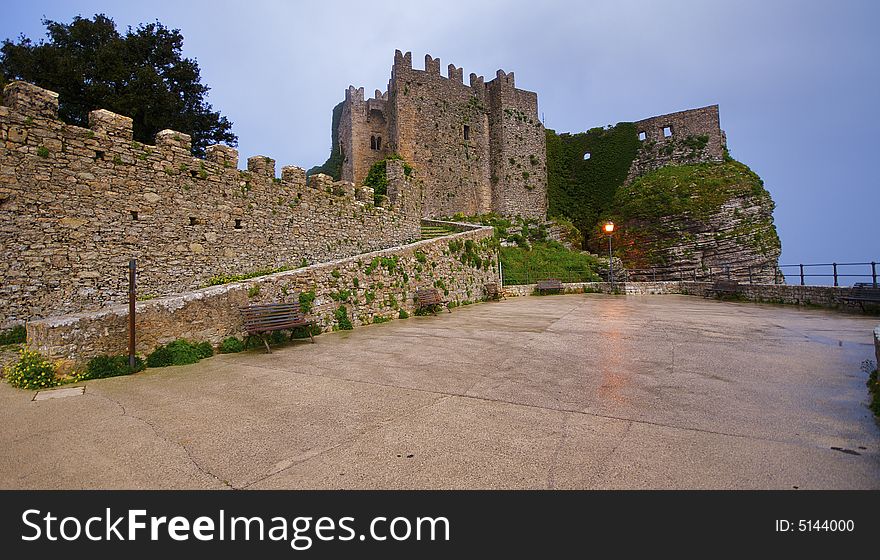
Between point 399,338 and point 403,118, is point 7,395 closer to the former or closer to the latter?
point 399,338

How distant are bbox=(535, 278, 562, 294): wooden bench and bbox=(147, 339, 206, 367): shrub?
52.0 ft

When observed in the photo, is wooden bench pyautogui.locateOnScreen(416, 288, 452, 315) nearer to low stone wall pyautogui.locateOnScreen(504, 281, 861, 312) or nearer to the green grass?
low stone wall pyautogui.locateOnScreen(504, 281, 861, 312)

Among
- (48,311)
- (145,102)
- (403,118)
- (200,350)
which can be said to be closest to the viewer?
(200,350)

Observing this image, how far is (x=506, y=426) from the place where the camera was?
371 cm

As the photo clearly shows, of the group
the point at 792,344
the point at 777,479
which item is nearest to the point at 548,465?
the point at 777,479

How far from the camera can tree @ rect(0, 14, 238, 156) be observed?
45.3 feet

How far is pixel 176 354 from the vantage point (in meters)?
6.56

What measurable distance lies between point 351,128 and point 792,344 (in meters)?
32.2

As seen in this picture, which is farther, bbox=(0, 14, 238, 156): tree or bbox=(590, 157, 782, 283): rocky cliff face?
bbox=(590, 157, 782, 283): rocky cliff face

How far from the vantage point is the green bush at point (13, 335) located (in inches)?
263

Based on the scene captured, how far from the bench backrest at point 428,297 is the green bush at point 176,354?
6.66 meters

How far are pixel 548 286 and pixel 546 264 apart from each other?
4.05 m

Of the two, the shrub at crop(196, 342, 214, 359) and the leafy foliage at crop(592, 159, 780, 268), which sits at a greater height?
the leafy foliage at crop(592, 159, 780, 268)

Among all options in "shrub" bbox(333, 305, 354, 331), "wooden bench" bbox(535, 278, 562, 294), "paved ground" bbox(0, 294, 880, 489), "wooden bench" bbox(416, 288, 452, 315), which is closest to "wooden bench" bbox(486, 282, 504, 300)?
"wooden bench" bbox(535, 278, 562, 294)
